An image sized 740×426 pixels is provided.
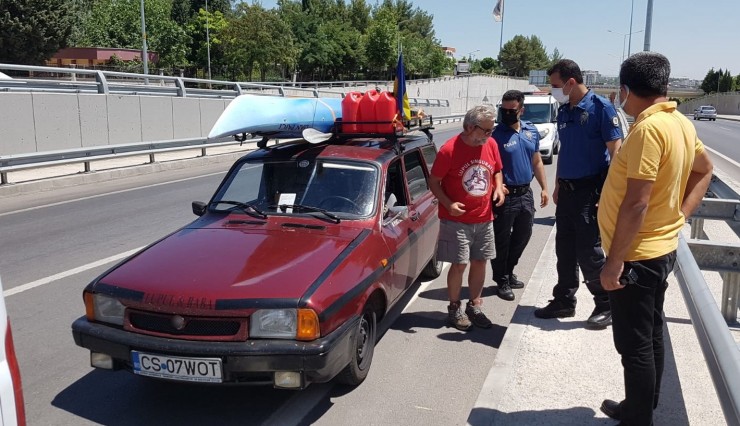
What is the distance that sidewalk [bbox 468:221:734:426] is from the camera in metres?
3.64

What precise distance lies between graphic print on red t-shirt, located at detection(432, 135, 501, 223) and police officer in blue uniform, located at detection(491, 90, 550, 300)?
888 millimetres

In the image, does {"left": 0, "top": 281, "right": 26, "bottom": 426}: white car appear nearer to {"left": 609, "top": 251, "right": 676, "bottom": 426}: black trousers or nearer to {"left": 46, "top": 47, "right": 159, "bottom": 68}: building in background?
{"left": 609, "top": 251, "right": 676, "bottom": 426}: black trousers

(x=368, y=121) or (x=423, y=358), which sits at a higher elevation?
(x=368, y=121)

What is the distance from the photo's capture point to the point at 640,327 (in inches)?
122

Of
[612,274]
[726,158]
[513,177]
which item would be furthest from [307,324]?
[726,158]

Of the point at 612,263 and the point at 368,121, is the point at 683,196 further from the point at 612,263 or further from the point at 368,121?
the point at 368,121

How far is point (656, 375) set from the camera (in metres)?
3.38

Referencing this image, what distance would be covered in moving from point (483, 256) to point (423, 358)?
3.56 ft

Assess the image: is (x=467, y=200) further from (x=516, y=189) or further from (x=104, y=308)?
(x=104, y=308)

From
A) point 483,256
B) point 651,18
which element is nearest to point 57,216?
point 483,256

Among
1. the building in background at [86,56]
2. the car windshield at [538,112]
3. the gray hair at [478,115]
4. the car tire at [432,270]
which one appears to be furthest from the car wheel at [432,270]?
the building in background at [86,56]

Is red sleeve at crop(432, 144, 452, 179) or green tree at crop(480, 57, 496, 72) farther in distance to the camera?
green tree at crop(480, 57, 496, 72)


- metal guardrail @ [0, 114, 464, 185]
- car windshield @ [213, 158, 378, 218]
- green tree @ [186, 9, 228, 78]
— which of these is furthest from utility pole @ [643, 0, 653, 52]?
green tree @ [186, 9, 228, 78]

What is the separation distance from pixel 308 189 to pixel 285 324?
1.62 metres
